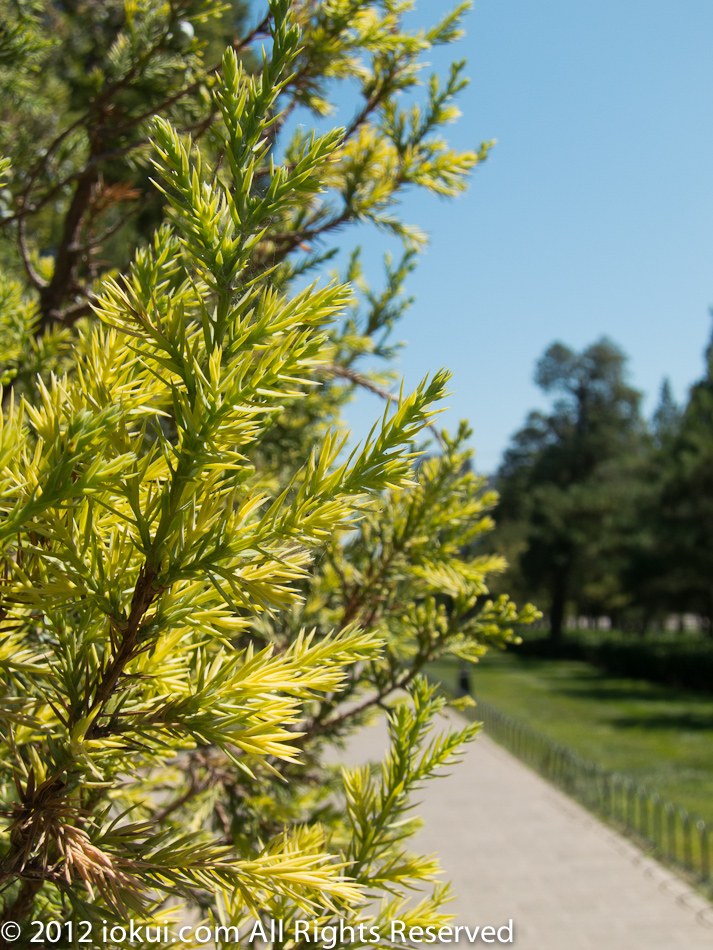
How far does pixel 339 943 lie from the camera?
41.6 inches

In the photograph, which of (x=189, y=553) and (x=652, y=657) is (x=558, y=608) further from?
(x=189, y=553)

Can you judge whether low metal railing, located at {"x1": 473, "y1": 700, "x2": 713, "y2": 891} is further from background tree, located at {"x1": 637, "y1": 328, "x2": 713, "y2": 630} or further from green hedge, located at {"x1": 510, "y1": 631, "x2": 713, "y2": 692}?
background tree, located at {"x1": 637, "y1": 328, "x2": 713, "y2": 630}

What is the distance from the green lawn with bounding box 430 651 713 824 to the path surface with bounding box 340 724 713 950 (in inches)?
99.6

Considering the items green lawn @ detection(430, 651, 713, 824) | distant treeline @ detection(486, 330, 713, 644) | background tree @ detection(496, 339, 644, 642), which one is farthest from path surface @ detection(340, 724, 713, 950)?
background tree @ detection(496, 339, 644, 642)

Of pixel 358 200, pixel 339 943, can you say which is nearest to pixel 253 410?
pixel 339 943

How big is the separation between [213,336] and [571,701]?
30.4 meters

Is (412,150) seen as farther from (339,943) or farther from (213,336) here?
(339,943)

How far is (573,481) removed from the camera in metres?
54.2

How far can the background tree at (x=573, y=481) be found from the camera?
4694cm

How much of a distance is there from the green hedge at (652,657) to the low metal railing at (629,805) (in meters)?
10.5

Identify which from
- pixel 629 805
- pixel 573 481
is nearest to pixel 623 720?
pixel 629 805

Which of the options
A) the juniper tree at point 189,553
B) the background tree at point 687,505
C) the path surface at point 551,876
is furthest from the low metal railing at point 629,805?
the background tree at point 687,505

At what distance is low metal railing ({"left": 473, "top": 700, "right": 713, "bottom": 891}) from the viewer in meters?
10.2

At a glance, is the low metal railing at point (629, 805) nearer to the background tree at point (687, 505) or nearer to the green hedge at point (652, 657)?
the green hedge at point (652, 657)
